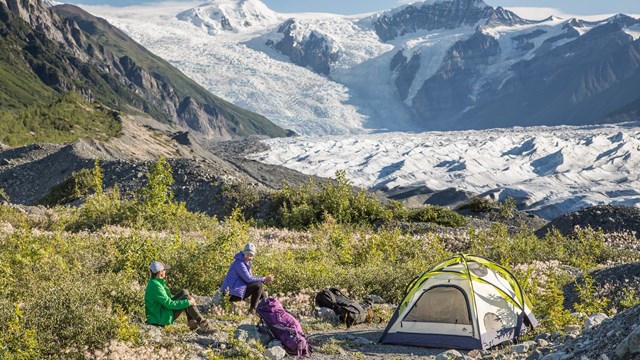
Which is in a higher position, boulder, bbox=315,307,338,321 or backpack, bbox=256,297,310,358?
backpack, bbox=256,297,310,358

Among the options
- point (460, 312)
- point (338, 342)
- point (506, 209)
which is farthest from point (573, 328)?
point (506, 209)

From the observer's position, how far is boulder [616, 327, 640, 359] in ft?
18.6

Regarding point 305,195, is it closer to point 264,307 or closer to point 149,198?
point 149,198

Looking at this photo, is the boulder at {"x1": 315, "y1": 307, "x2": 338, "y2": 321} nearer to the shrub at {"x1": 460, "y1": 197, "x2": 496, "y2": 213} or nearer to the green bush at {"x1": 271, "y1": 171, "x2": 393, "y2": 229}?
the green bush at {"x1": 271, "y1": 171, "x2": 393, "y2": 229}

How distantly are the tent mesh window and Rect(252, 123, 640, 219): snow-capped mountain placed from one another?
6291 centimetres

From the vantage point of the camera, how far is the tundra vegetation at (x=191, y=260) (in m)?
7.65

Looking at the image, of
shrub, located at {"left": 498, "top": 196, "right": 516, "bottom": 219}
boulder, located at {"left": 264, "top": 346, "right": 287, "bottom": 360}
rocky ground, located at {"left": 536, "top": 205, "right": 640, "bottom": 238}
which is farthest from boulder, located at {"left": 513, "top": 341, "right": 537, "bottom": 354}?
shrub, located at {"left": 498, "top": 196, "right": 516, "bottom": 219}

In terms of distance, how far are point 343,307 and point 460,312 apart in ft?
6.47

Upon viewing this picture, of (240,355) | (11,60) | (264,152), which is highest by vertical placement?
(240,355)

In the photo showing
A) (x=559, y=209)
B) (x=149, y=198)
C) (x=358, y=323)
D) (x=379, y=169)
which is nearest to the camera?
(x=358, y=323)

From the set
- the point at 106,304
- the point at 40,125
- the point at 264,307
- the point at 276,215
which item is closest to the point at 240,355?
the point at 264,307

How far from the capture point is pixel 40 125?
54.6 meters

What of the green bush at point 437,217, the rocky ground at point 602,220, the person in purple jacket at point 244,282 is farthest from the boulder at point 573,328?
the green bush at point 437,217

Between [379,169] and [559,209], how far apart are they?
119 ft
